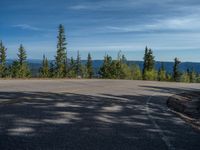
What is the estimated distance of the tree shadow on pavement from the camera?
749cm

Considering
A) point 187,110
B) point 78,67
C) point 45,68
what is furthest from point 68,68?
point 187,110

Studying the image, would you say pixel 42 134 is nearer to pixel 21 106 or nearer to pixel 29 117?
pixel 29 117

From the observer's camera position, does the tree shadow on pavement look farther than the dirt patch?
No

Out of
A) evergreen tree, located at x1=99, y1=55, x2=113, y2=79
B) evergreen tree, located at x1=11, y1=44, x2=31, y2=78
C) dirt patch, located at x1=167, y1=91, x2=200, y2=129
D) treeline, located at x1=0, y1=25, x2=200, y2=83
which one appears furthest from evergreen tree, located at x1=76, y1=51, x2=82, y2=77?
dirt patch, located at x1=167, y1=91, x2=200, y2=129

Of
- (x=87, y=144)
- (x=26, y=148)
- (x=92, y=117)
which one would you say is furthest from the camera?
(x=92, y=117)

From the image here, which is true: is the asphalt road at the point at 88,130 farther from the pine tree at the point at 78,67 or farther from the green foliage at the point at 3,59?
the pine tree at the point at 78,67

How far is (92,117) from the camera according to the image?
11078mm

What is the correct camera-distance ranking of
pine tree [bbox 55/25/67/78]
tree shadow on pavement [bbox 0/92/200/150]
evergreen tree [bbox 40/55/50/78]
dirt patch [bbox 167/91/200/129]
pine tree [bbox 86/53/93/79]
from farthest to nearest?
1. pine tree [bbox 86/53/93/79]
2. evergreen tree [bbox 40/55/50/78]
3. pine tree [bbox 55/25/67/78]
4. dirt patch [bbox 167/91/200/129]
5. tree shadow on pavement [bbox 0/92/200/150]

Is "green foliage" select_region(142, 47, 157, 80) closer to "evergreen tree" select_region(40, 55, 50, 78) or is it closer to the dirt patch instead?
"evergreen tree" select_region(40, 55, 50, 78)

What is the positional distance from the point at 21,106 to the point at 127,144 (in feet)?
19.2

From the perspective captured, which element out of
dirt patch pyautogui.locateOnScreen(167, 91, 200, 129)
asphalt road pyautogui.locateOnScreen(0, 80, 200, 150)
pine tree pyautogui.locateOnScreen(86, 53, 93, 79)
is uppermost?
pine tree pyautogui.locateOnScreen(86, 53, 93, 79)

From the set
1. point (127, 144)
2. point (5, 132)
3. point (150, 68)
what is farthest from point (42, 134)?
point (150, 68)

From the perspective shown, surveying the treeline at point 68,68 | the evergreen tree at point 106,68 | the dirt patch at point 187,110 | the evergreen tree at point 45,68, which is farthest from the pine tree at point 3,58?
the dirt patch at point 187,110

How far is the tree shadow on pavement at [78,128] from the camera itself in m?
7.49
